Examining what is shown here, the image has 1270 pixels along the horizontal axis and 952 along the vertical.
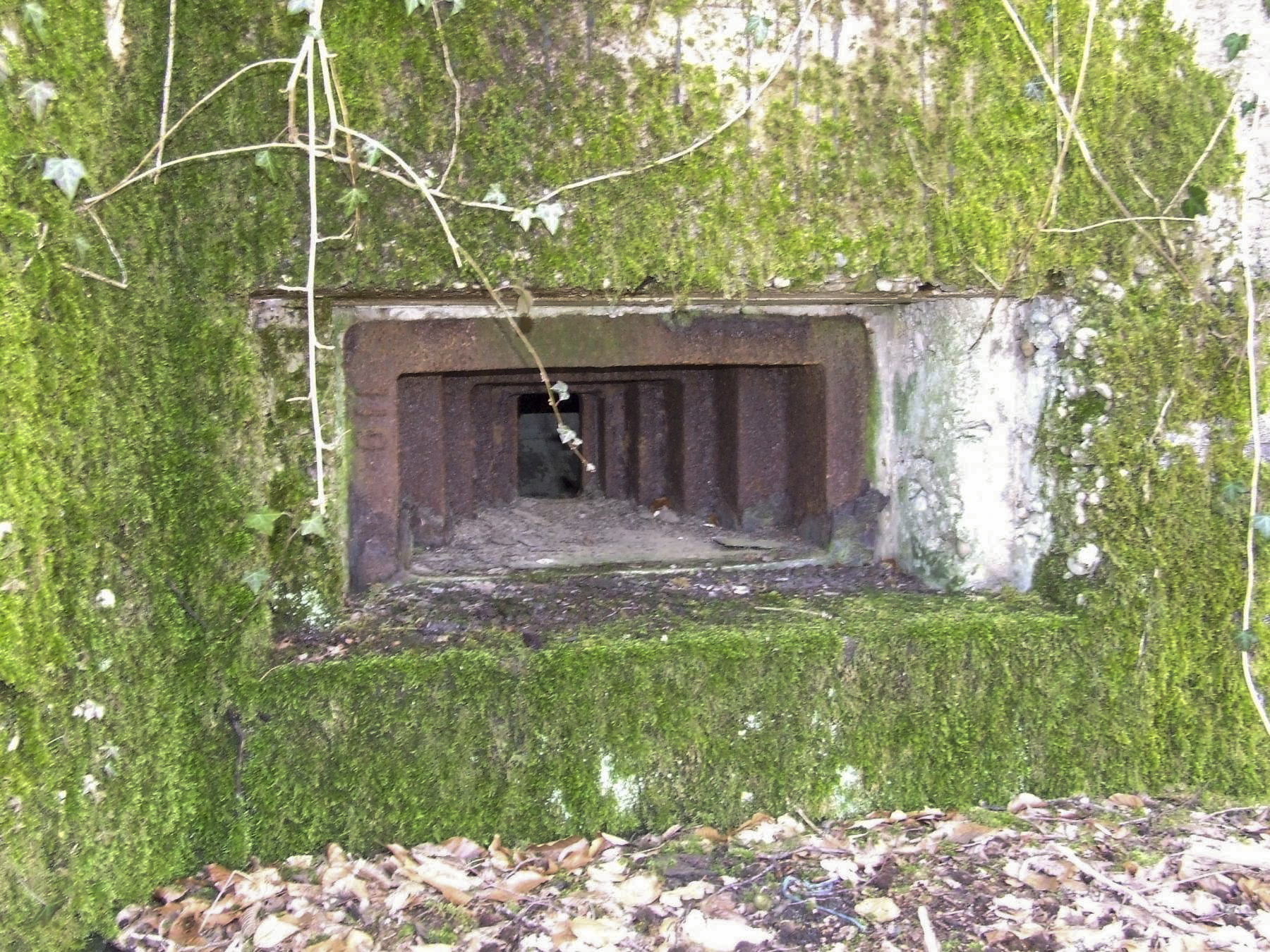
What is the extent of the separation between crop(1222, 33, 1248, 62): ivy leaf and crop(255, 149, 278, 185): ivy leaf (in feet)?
5.87

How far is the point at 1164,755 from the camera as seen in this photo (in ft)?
6.18

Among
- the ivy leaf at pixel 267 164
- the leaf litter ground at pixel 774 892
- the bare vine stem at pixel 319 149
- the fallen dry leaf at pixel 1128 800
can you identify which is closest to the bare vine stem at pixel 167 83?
the bare vine stem at pixel 319 149

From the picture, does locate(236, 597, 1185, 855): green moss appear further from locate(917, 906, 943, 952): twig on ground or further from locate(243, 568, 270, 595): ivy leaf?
locate(917, 906, 943, 952): twig on ground

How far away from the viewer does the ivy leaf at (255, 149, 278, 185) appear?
156 cm

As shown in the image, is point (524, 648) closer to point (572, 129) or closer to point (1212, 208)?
point (572, 129)

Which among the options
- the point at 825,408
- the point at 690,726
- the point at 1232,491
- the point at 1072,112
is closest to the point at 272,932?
the point at 690,726

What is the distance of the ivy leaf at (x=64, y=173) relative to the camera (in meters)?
1.35

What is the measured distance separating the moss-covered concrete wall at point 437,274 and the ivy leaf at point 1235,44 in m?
0.06

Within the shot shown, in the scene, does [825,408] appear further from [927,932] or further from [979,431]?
[927,932]

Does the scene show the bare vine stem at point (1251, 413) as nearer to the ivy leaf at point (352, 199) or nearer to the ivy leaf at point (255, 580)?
the ivy leaf at point (352, 199)

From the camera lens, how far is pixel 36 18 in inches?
52.9

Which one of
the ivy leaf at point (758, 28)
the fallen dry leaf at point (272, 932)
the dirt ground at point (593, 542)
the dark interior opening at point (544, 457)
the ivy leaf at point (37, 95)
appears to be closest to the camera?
the ivy leaf at point (37, 95)

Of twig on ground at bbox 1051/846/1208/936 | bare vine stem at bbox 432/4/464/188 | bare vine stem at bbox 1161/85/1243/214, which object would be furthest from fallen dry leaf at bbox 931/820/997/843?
bare vine stem at bbox 432/4/464/188

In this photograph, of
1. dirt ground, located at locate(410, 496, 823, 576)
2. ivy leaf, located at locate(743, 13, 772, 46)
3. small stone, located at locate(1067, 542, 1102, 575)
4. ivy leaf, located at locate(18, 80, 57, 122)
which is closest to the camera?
ivy leaf, located at locate(18, 80, 57, 122)
